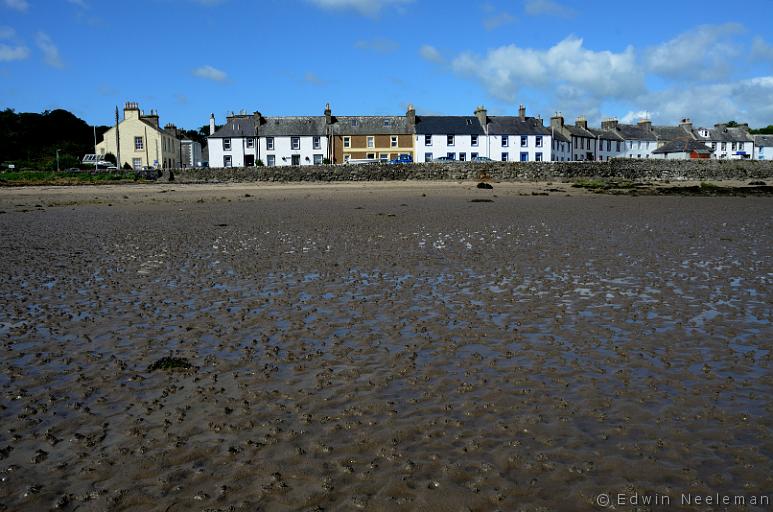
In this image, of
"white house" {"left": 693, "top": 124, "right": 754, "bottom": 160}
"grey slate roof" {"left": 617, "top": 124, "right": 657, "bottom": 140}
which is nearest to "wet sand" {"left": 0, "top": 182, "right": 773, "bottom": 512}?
"grey slate roof" {"left": 617, "top": 124, "right": 657, "bottom": 140}

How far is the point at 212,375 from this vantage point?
5402 millimetres

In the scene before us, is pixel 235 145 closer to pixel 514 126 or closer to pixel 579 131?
pixel 514 126

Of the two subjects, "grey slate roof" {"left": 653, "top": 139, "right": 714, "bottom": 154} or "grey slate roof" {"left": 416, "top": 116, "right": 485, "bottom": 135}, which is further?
"grey slate roof" {"left": 653, "top": 139, "right": 714, "bottom": 154}

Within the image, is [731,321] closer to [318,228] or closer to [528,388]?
[528,388]

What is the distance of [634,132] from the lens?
10112cm

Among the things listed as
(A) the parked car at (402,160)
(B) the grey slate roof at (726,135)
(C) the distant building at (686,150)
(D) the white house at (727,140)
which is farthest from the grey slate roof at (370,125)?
(B) the grey slate roof at (726,135)

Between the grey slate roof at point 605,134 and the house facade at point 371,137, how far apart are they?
3465 centimetres

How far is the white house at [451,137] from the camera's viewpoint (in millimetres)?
75938

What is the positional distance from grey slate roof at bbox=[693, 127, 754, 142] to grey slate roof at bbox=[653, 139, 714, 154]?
394 inches

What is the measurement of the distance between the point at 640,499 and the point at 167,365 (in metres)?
3.98

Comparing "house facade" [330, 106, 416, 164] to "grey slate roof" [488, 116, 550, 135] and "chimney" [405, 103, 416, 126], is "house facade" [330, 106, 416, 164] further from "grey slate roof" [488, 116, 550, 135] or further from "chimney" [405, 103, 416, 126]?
"grey slate roof" [488, 116, 550, 135]

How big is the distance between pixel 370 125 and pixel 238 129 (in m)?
15.8

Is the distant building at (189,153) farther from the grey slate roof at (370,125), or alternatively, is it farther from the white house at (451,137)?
the white house at (451,137)

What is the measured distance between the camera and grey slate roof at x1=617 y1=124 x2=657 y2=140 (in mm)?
100000
